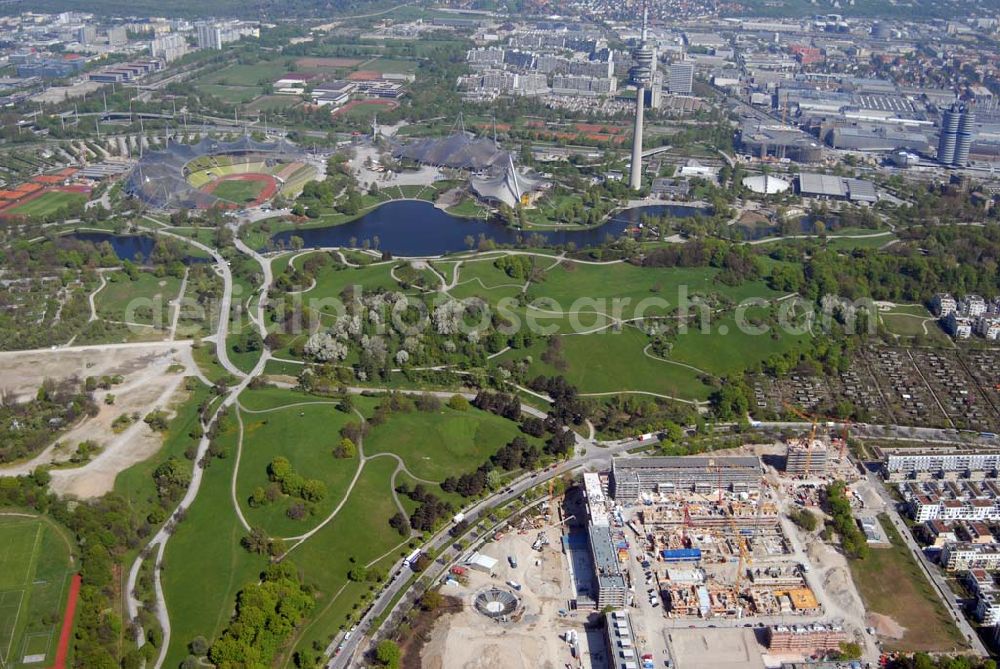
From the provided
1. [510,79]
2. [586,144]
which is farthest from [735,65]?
[586,144]

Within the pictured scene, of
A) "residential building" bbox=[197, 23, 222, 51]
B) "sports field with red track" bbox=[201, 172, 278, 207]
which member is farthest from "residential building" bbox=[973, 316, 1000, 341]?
"residential building" bbox=[197, 23, 222, 51]

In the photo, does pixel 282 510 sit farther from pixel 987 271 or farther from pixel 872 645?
pixel 987 271

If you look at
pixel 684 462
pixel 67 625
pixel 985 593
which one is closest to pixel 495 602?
pixel 684 462

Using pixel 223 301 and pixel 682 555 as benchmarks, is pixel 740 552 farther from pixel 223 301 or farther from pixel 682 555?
pixel 223 301

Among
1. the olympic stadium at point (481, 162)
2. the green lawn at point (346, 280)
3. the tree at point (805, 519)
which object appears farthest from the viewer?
the olympic stadium at point (481, 162)

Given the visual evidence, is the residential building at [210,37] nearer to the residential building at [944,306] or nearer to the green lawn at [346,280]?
the green lawn at [346,280]

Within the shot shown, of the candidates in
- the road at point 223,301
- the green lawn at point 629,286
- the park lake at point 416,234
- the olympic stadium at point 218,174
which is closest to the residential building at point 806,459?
the green lawn at point 629,286
